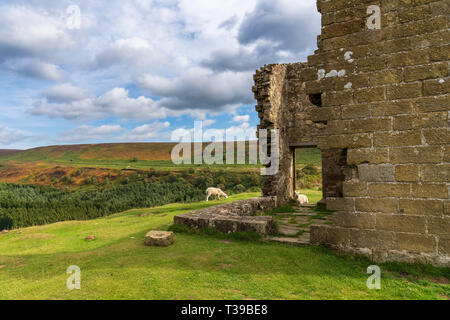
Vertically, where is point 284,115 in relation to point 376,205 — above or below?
above

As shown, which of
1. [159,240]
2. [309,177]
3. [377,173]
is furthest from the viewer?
[309,177]

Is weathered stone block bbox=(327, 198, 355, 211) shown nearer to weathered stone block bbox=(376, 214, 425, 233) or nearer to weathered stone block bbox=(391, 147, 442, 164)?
weathered stone block bbox=(376, 214, 425, 233)

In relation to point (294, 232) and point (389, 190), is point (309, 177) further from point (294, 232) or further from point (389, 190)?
point (389, 190)

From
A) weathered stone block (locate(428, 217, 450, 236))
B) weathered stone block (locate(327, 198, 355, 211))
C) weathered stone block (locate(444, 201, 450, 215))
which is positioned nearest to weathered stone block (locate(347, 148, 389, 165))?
weathered stone block (locate(327, 198, 355, 211))

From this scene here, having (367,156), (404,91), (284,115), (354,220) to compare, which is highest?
(284,115)

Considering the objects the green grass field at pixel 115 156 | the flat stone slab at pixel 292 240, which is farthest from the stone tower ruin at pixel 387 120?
the green grass field at pixel 115 156

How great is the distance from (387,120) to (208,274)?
3.91 metres

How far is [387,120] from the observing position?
4336 millimetres

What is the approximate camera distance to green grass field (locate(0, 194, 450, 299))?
321 cm

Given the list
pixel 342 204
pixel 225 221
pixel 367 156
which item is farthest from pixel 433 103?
pixel 225 221

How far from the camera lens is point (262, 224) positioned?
5.74m

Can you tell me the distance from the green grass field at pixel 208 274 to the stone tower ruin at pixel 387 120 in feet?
1.59

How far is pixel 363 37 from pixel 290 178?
9953mm

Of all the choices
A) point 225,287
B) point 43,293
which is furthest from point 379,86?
point 43,293
